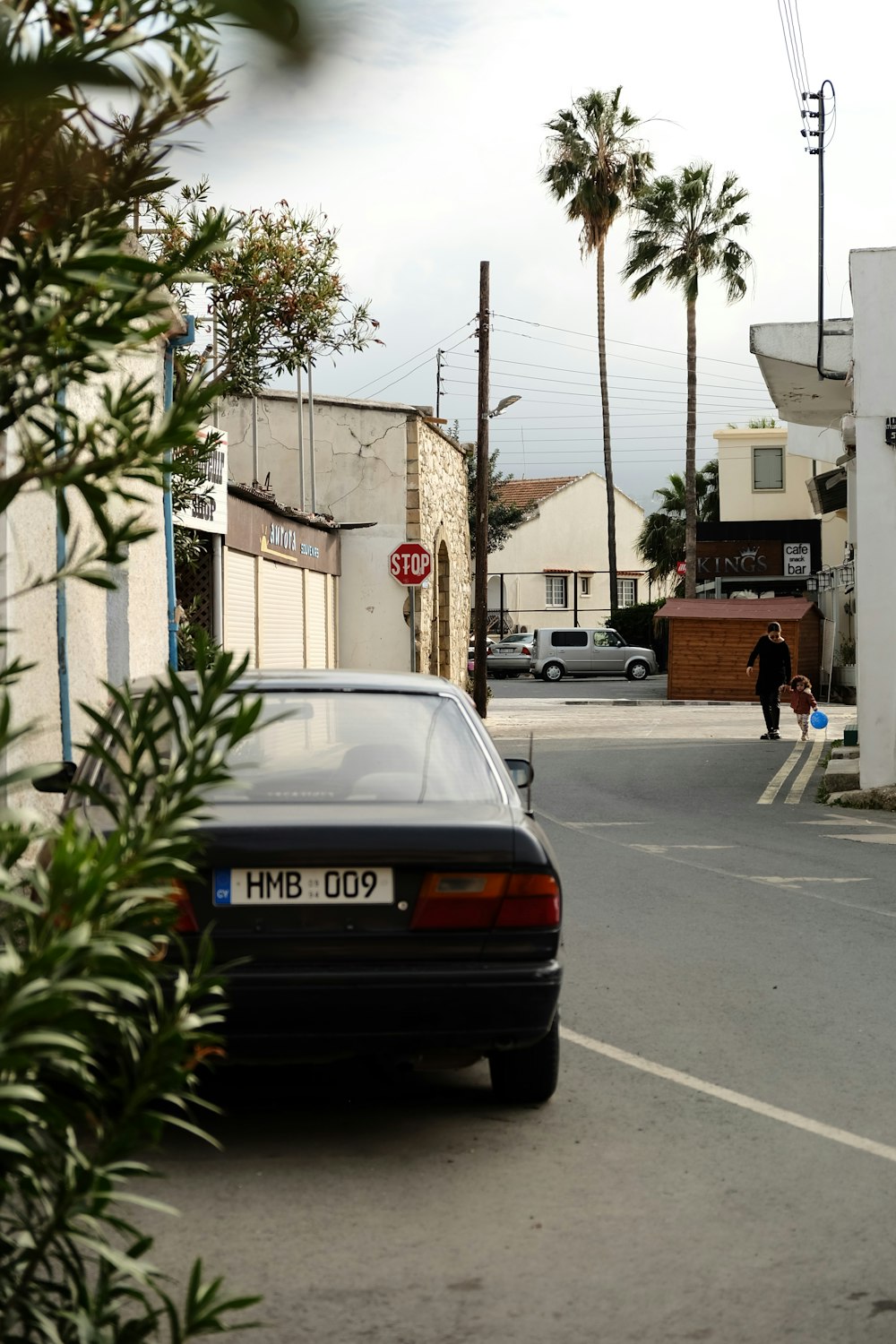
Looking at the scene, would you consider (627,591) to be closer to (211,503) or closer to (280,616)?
(280,616)

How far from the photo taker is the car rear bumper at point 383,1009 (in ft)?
15.4

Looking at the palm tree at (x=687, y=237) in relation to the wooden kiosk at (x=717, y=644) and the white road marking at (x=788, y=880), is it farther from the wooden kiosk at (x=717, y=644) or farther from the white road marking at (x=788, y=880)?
the white road marking at (x=788, y=880)

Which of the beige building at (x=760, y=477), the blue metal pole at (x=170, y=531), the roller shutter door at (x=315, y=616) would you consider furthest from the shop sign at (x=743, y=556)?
the blue metal pole at (x=170, y=531)

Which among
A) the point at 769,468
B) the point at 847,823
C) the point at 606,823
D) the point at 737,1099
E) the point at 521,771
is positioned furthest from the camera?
the point at 769,468

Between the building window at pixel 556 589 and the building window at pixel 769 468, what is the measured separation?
18.8 meters

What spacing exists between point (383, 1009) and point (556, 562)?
71358 millimetres

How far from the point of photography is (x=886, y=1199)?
14.9 feet

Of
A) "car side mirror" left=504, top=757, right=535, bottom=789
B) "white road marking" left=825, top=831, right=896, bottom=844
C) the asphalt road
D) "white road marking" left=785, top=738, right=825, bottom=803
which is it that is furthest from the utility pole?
"car side mirror" left=504, top=757, right=535, bottom=789

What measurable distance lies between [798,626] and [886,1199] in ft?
117

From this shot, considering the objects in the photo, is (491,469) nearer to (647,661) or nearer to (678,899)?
(647,661)

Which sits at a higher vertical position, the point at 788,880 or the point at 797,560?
the point at 797,560

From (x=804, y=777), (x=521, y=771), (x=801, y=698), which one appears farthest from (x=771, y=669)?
(x=521, y=771)

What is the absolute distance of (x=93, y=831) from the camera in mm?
1994

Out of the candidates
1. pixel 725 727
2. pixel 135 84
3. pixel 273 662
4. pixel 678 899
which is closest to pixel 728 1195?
pixel 135 84
